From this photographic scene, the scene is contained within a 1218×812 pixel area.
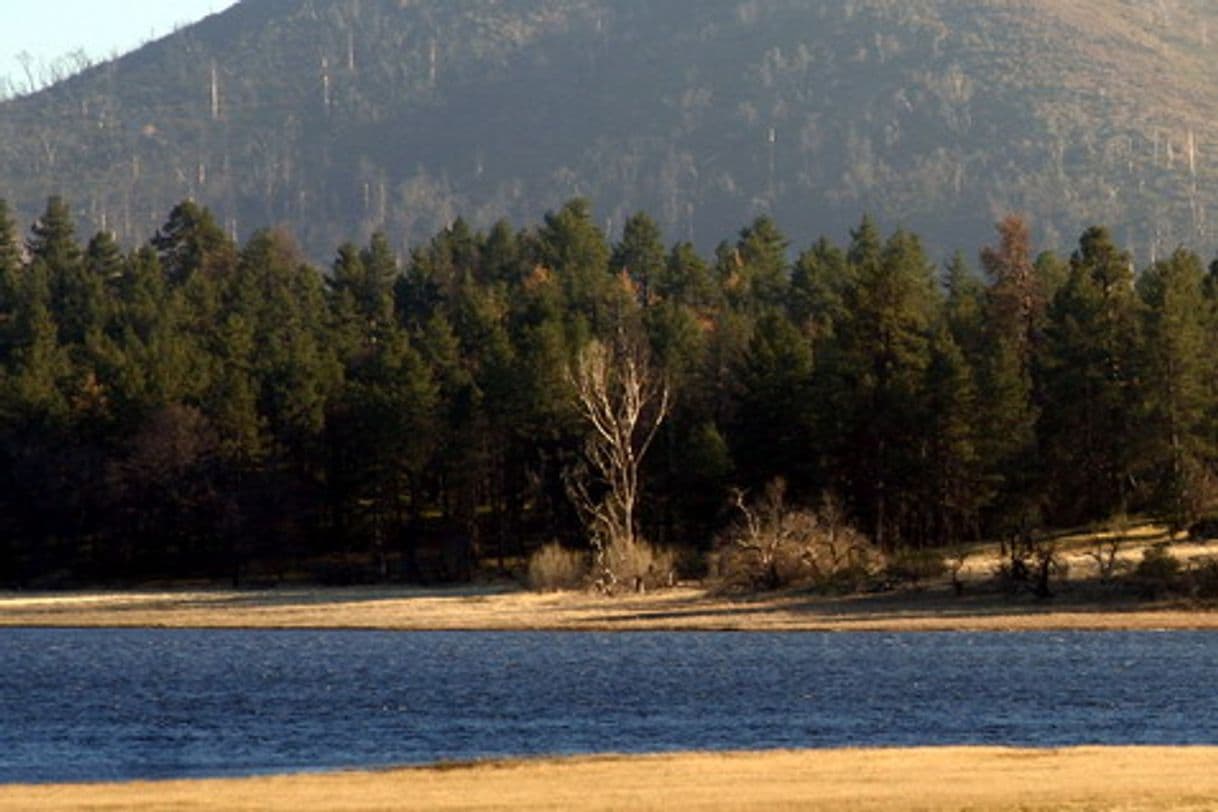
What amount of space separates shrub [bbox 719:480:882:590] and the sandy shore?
60.5 inches

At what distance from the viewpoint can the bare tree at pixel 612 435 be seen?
9550cm

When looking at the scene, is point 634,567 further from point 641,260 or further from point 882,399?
point 641,260

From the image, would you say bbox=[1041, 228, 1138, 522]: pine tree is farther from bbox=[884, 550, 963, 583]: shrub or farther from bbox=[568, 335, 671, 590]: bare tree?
bbox=[884, 550, 963, 583]: shrub

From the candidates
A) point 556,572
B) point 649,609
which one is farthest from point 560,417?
point 649,609

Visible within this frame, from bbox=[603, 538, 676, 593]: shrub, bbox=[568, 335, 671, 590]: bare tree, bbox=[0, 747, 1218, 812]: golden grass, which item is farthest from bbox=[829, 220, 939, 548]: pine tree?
bbox=[0, 747, 1218, 812]: golden grass

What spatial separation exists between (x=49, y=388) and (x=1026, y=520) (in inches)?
2459

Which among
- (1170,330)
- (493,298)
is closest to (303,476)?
(493,298)

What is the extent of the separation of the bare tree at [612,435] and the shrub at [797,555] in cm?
488

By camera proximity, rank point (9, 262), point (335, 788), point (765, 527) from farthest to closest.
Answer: point (9, 262) → point (765, 527) → point (335, 788)

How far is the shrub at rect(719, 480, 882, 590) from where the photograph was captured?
89438 millimetres

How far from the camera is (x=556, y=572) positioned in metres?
98.3

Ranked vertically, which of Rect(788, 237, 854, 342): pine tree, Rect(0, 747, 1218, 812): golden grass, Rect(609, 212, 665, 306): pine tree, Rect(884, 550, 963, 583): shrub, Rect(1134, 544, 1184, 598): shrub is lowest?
Rect(0, 747, 1218, 812): golden grass

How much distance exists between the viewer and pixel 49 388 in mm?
128000

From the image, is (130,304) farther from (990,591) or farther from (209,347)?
(990,591)
